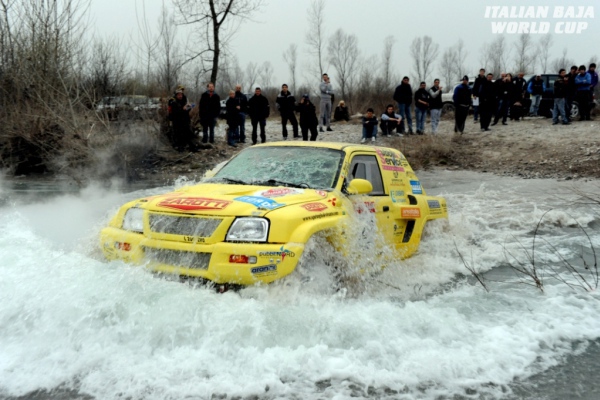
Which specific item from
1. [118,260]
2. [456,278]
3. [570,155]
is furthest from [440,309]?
[570,155]

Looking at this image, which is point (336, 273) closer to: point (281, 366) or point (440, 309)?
point (440, 309)

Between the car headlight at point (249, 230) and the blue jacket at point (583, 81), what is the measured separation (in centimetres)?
1663

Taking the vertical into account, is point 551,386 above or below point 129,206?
below

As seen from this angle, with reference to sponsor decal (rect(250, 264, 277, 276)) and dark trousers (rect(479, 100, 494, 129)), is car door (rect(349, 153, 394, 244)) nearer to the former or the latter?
sponsor decal (rect(250, 264, 277, 276))

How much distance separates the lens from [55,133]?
1553 cm

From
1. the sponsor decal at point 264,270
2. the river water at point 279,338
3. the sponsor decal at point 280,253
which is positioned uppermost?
the sponsor decal at point 280,253

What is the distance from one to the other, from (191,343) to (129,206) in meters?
1.72

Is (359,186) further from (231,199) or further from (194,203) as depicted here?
(194,203)

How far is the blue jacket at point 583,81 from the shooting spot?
17891 millimetres

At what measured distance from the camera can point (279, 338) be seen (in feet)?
13.3

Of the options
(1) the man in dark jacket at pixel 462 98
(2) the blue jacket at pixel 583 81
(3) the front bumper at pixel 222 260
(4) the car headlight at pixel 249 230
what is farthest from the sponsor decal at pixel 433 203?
(2) the blue jacket at pixel 583 81

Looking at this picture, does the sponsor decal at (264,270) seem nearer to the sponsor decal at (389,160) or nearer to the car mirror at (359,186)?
the car mirror at (359,186)

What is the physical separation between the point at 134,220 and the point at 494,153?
47.6ft

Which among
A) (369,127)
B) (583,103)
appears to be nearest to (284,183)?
(369,127)
